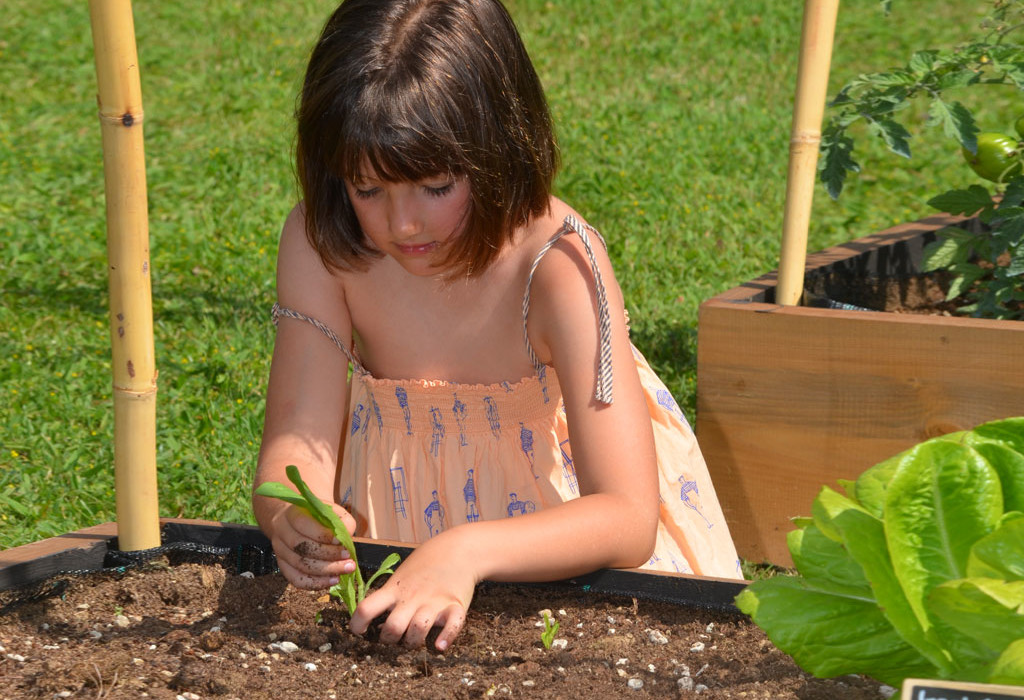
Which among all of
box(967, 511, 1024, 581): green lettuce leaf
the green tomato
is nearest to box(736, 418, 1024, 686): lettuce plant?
box(967, 511, 1024, 581): green lettuce leaf

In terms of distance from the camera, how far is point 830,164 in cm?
219

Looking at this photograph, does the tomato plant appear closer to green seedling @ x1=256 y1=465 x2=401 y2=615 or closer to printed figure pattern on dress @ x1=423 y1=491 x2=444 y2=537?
printed figure pattern on dress @ x1=423 y1=491 x2=444 y2=537

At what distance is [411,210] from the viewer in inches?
64.7

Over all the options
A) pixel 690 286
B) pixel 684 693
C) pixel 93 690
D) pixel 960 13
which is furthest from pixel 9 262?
pixel 960 13

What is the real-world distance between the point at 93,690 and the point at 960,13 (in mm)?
6755

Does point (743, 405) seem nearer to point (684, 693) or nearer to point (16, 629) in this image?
point (684, 693)

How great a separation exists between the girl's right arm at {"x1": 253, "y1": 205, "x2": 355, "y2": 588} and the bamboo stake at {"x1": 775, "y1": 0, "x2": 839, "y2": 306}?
805 mm

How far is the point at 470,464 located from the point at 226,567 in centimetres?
59

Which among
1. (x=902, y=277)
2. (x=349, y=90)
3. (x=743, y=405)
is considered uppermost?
(x=349, y=90)

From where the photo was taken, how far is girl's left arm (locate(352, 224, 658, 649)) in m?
1.33

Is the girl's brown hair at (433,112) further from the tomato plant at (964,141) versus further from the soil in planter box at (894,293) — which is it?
the soil in planter box at (894,293)

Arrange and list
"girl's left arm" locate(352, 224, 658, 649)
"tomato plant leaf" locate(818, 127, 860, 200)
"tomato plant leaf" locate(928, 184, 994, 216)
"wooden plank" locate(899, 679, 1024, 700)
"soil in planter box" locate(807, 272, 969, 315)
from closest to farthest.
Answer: "wooden plank" locate(899, 679, 1024, 700)
"girl's left arm" locate(352, 224, 658, 649)
"tomato plant leaf" locate(818, 127, 860, 200)
"tomato plant leaf" locate(928, 184, 994, 216)
"soil in planter box" locate(807, 272, 969, 315)

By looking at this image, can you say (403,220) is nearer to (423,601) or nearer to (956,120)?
(423,601)

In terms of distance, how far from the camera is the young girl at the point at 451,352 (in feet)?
4.95
